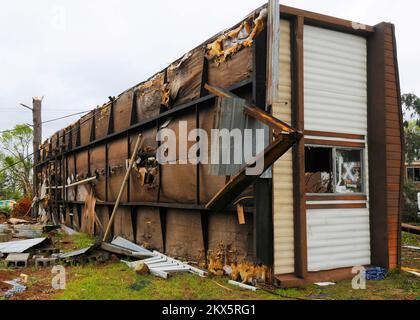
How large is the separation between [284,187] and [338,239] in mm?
1649

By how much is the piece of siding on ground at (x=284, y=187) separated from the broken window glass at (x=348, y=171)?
1.35 metres

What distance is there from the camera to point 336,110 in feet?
24.9

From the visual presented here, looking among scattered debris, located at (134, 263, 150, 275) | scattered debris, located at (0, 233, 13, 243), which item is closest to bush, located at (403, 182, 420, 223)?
scattered debris, located at (134, 263, 150, 275)

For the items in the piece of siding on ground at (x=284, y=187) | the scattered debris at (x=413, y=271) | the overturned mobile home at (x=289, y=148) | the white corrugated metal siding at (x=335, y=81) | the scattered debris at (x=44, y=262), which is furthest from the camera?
the scattered debris at (x=44, y=262)

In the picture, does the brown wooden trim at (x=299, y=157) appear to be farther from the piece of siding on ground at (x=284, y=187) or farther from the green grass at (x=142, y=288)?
the green grass at (x=142, y=288)

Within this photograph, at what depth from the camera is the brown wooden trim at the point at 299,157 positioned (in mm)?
6680

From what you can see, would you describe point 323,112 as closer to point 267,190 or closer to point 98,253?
point 267,190

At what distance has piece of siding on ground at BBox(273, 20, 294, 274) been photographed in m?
6.62

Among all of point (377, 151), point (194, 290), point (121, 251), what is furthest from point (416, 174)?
point (194, 290)

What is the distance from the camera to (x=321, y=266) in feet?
23.3

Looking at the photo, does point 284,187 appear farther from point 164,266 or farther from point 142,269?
point 142,269

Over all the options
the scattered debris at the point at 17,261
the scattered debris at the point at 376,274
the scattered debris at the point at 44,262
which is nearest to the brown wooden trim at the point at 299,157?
the scattered debris at the point at 376,274

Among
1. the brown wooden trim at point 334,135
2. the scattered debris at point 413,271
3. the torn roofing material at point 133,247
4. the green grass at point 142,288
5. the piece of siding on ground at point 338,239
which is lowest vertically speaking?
the scattered debris at point 413,271

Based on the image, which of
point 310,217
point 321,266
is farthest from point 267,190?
point 321,266
